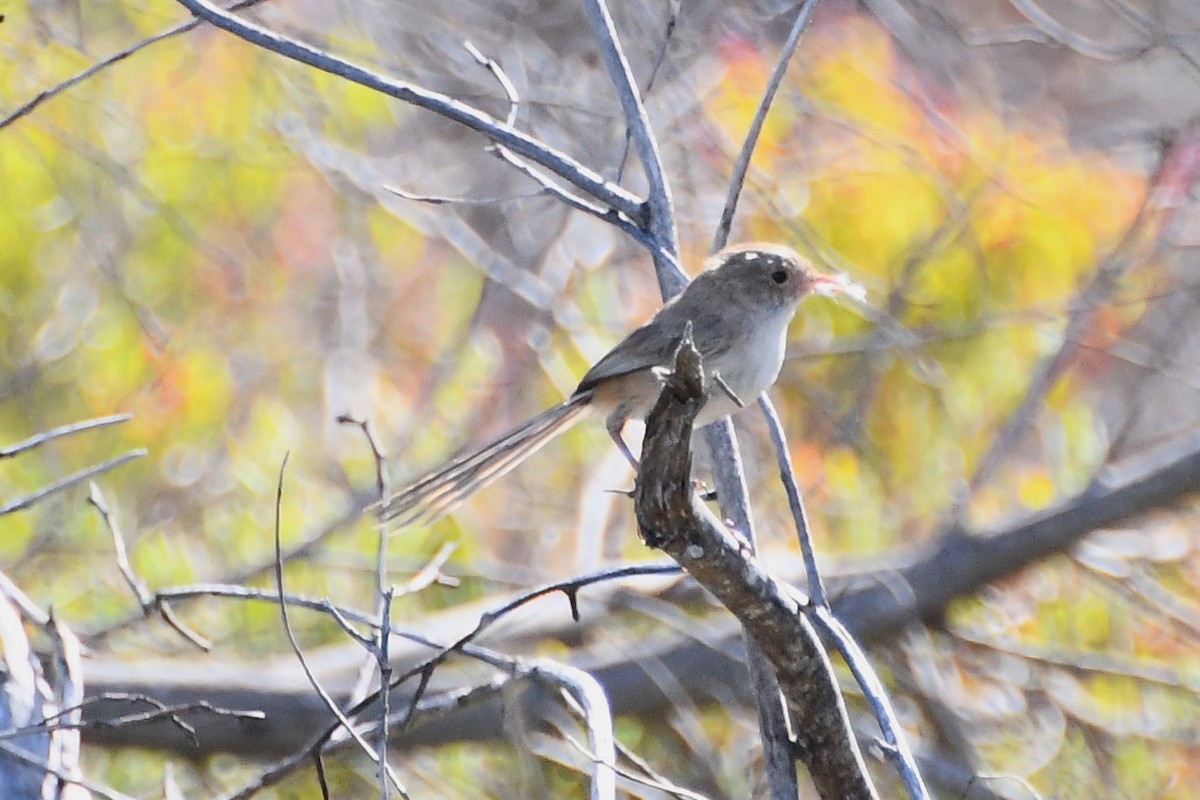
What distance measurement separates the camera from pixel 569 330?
6.73 meters

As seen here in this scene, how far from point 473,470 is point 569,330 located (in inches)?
110

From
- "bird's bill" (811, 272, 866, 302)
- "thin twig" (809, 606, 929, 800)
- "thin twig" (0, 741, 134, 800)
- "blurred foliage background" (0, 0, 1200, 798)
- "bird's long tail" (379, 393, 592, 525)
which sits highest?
"blurred foliage background" (0, 0, 1200, 798)

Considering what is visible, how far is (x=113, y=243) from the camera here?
7.73 meters

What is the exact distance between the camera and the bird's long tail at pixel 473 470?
12.5ft

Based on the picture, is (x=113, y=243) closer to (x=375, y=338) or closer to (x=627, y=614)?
→ (x=375, y=338)

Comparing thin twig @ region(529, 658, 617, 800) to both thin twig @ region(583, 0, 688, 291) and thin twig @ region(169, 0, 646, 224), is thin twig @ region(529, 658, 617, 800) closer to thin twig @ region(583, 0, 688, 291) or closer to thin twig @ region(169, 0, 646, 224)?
thin twig @ region(583, 0, 688, 291)

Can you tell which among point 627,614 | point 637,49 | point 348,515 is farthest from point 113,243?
point 627,614

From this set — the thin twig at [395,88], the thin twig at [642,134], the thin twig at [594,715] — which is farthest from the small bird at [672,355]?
the thin twig at [594,715]

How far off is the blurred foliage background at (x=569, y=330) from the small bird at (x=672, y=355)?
1421 millimetres

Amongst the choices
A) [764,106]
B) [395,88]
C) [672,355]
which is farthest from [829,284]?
[395,88]

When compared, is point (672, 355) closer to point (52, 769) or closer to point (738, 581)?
point (738, 581)

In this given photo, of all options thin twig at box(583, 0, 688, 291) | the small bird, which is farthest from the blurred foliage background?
thin twig at box(583, 0, 688, 291)

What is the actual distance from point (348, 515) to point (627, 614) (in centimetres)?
128

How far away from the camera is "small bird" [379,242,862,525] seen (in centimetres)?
391
